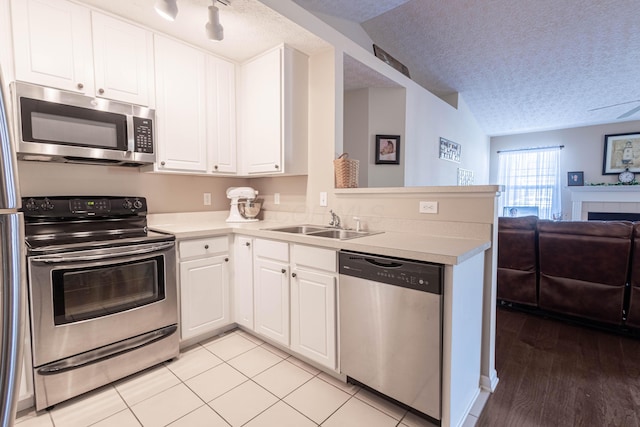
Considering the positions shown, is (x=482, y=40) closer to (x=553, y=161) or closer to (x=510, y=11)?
(x=510, y=11)

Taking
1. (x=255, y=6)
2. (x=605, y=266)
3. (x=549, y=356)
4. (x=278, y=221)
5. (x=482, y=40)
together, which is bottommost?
(x=549, y=356)

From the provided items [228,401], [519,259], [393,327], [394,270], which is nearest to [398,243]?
[394,270]

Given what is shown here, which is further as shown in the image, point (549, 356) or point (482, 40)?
point (482, 40)

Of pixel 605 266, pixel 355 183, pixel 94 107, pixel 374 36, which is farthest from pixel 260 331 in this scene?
pixel 374 36

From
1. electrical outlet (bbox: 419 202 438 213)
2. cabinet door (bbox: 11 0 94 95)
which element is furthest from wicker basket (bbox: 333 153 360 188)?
cabinet door (bbox: 11 0 94 95)

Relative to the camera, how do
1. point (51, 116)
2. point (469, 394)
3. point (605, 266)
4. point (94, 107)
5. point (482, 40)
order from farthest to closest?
point (482, 40), point (605, 266), point (94, 107), point (51, 116), point (469, 394)

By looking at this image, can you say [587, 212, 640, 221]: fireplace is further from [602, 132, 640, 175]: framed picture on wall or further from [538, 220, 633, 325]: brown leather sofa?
[538, 220, 633, 325]: brown leather sofa

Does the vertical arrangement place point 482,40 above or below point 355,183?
above

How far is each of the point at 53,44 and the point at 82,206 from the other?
101cm

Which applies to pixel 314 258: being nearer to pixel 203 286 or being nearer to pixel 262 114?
pixel 203 286

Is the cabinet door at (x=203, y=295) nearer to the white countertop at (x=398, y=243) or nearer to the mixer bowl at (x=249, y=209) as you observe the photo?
the white countertop at (x=398, y=243)

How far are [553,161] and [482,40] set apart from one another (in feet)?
14.5

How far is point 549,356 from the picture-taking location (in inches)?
87.5

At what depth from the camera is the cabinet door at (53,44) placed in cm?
177
